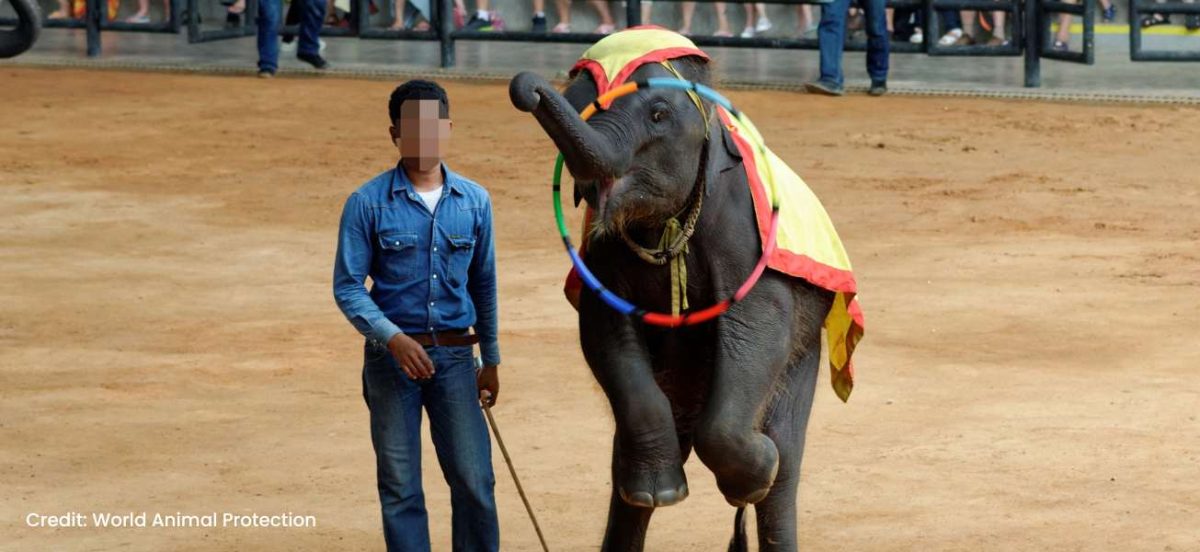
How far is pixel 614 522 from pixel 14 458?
2.58 metres

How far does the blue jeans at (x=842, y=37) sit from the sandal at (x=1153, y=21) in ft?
12.2

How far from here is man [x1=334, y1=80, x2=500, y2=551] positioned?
16.8 ft

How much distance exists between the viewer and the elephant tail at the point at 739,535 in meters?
5.57

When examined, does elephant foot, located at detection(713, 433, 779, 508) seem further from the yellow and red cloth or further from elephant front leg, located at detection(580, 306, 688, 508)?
the yellow and red cloth

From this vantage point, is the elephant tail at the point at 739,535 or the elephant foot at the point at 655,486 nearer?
the elephant foot at the point at 655,486

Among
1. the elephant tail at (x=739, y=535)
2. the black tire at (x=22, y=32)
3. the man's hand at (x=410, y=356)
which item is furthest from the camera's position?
the elephant tail at (x=739, y=535)

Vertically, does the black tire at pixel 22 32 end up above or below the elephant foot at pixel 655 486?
above

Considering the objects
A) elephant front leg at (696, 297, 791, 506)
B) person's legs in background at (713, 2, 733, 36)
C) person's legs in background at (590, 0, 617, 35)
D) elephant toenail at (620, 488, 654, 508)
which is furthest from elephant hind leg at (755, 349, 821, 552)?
person's legs in background at (590, 0, 617, 35)

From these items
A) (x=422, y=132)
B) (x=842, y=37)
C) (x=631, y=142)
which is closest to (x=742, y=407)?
(x=631, y=142)

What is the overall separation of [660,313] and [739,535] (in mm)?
1061

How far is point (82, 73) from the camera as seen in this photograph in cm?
1861

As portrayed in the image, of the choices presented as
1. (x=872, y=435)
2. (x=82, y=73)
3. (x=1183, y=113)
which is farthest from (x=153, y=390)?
(x=82, y=73)

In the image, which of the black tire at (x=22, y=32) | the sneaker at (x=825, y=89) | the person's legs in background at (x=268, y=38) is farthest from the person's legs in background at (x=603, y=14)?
the black tire at (x=22, y=32)

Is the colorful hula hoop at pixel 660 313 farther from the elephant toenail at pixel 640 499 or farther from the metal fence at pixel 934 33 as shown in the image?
the metal fence at pixel 934 33
